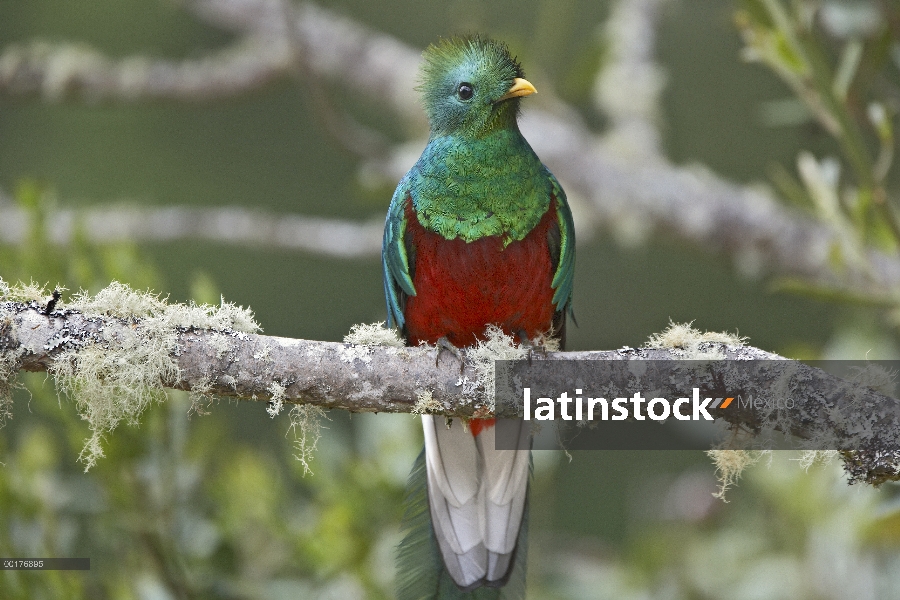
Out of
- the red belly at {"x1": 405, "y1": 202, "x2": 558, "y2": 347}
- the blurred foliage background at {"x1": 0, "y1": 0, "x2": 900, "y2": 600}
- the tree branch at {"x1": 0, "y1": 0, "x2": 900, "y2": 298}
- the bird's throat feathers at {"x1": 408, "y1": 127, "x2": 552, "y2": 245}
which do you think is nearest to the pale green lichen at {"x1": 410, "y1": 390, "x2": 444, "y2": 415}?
the red belly at {"x1": 405, "y1": 202, "x2": 558, "y2": 347}

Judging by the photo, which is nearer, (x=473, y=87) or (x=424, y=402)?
(x=424, y=402)

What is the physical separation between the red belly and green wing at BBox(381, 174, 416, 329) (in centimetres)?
3

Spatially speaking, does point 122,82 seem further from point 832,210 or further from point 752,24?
point 832,210

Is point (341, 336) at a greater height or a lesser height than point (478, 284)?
greater

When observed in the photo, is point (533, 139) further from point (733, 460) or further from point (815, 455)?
point (815, 455)

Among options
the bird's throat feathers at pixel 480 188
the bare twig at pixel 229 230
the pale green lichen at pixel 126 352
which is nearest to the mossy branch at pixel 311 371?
the pale green lichen at pixel 126 352

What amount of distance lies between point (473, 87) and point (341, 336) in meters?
2.20

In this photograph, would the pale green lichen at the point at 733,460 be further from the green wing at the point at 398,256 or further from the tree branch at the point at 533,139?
the tree branch at the point at 533,139

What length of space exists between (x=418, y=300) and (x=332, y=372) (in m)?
0.77

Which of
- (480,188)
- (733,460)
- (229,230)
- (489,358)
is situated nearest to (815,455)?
(733,460)

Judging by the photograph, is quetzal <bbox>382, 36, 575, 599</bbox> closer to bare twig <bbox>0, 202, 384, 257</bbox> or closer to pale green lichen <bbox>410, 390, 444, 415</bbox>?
pale green lichen <bbox>410, 390, 444, 415</bbox>

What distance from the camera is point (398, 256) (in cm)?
284

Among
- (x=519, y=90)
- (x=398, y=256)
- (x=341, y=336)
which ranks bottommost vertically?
(x=398, y=256)

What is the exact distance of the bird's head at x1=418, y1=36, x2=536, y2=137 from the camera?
293cm
